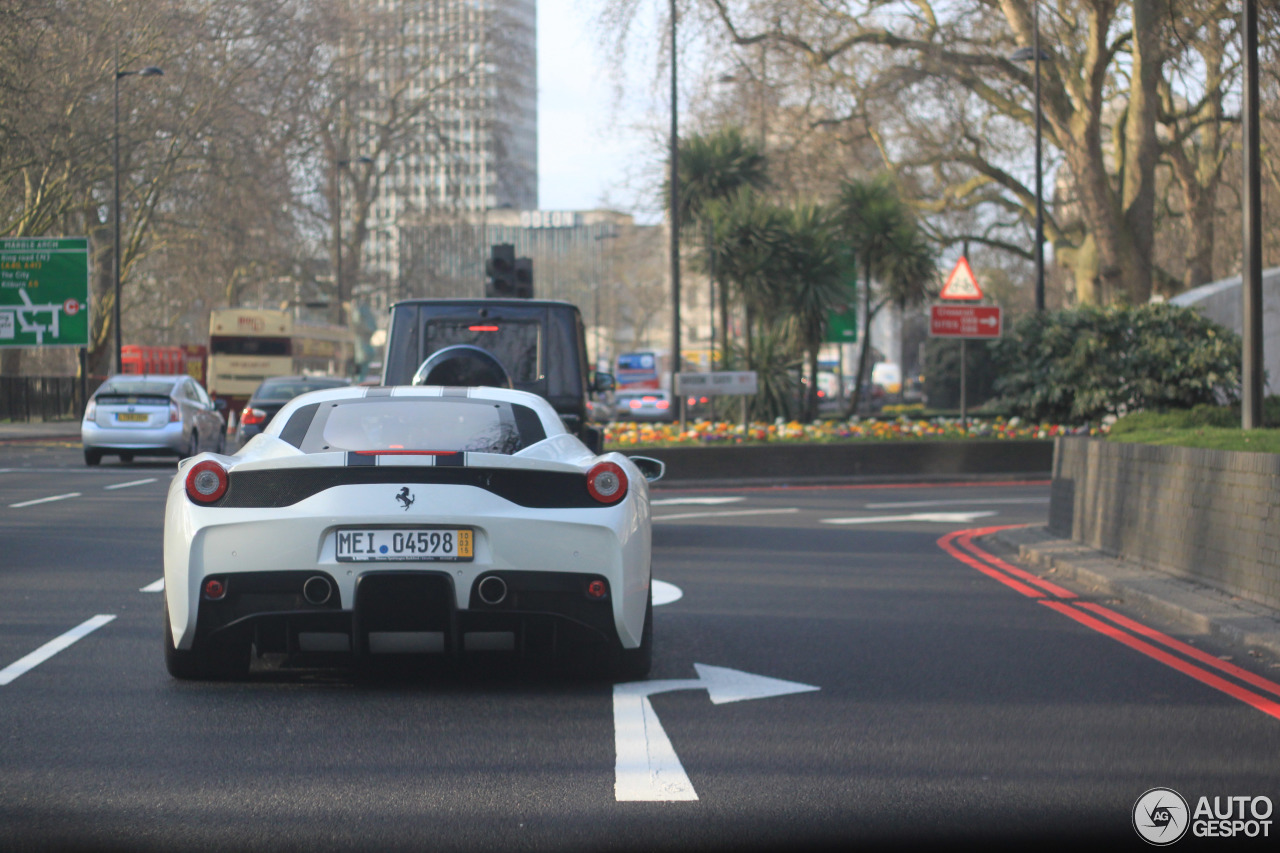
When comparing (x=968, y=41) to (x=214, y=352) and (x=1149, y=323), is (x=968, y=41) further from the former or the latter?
(x=214, y=352)

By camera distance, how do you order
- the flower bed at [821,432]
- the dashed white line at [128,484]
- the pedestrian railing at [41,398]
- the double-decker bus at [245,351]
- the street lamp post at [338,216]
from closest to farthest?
1. the dashed white line at [128,484]
2. the flower bed at [821,432]
3. the pedestrian railing at [41,398]
4. the double-decker bus at [245,351]
5. the street lamp post at [338,216]

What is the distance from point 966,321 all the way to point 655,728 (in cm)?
1969

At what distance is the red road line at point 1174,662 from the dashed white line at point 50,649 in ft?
17.4

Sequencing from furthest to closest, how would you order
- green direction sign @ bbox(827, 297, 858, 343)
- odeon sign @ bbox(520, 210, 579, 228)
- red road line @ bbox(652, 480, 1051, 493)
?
1. odeon sign @ bbox(520, 210, 579, 228)
2. green direction sign @ bbox(827, 297, 858, 343)
3. red road line @ bbox(652, 480, 1051, 493)

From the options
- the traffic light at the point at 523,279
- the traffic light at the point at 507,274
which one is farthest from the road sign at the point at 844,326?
the traffic light at the point at 507,274

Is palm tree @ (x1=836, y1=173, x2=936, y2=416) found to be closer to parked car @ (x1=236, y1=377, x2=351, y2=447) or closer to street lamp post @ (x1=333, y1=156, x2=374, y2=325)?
parked car @ (x1=236, y1=377, x2=351, y2=447)

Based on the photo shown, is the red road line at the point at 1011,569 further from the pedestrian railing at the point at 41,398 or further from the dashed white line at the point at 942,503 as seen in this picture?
the pedestrian railing at the point at 41,398

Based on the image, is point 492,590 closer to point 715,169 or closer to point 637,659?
point 637,659

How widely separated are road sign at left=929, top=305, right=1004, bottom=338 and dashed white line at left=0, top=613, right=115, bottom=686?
17.6m

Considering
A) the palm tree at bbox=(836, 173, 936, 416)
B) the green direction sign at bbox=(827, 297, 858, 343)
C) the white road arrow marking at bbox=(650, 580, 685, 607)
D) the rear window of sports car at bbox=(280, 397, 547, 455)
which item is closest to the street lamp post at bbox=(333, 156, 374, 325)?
the green direction sign at bbox=(827, 297, 858, 343)

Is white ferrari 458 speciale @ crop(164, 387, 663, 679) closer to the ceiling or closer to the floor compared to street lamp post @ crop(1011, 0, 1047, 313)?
closer to the floor

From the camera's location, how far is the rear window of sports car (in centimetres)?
640

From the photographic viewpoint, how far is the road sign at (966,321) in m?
24.0

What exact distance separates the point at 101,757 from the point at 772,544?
8254 mm
